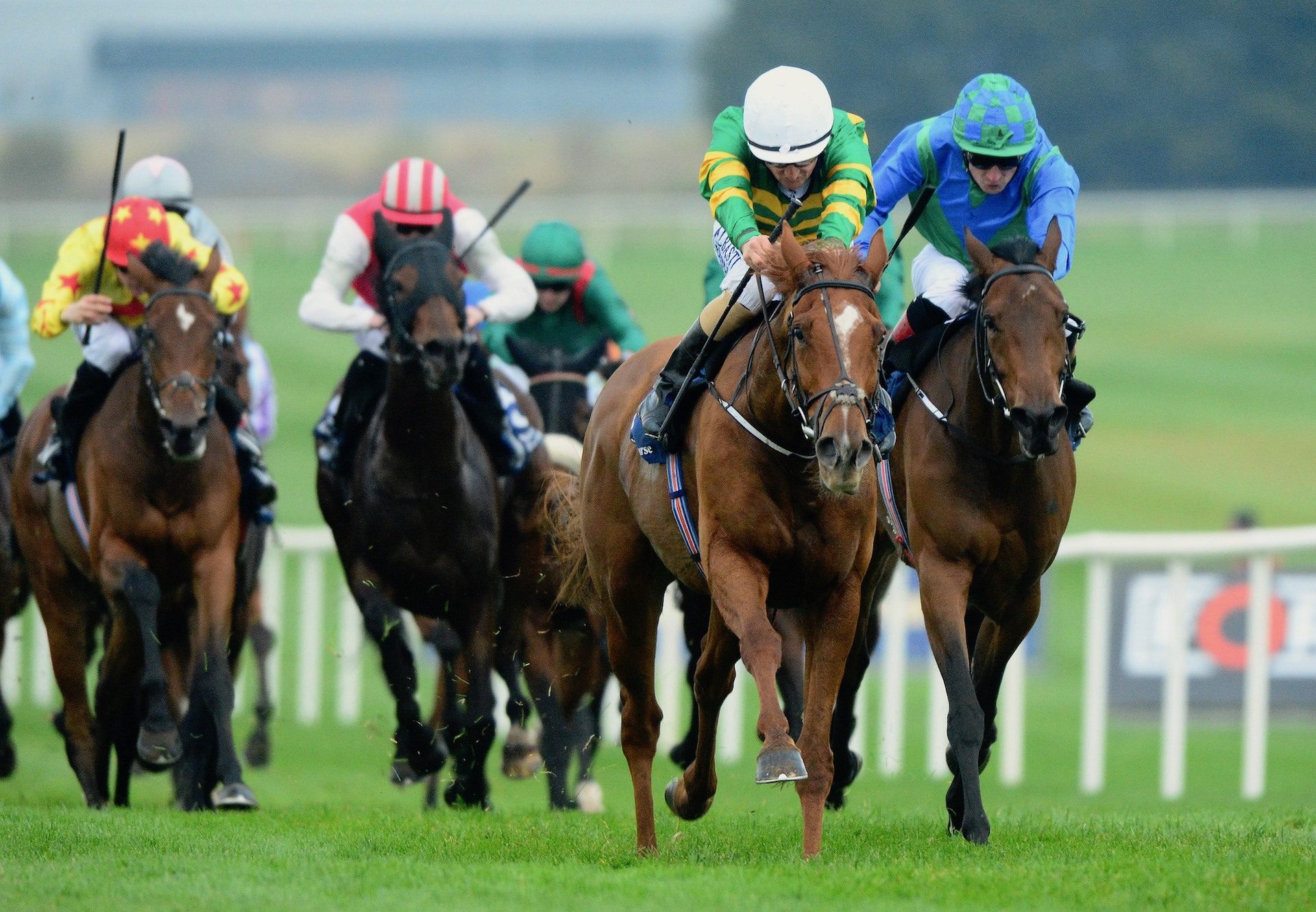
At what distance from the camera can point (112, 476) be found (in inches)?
310

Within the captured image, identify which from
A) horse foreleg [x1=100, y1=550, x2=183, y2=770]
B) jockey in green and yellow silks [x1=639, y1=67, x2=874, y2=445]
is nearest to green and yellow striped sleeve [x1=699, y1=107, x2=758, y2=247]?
jockey in green and yellow silks [x1=639, y1=67, x2=874, y2=445]

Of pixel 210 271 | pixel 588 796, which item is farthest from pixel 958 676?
pixel 210 271

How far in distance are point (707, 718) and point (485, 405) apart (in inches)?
99.4

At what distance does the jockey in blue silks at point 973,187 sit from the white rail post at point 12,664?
7026 mm

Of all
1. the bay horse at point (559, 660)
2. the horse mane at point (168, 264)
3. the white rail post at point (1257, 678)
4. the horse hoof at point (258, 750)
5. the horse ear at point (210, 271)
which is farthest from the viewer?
the horse hoof at point (258, 750)

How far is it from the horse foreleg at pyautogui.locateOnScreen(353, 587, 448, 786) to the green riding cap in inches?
89.7

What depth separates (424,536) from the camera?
325 inches

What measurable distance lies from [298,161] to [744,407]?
141ft

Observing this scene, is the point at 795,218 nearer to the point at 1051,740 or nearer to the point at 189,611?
the point at 189,611

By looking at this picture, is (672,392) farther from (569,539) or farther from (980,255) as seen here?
(569,539)

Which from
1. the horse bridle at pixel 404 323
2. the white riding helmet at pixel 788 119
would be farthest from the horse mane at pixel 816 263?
the horse bridle at pixel 404 323

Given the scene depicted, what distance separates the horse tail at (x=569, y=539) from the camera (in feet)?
25.2

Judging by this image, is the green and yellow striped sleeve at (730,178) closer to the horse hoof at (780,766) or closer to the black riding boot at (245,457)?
the horse hoof at (780,766)

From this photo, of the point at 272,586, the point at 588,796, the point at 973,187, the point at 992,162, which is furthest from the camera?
the point at 272,586
